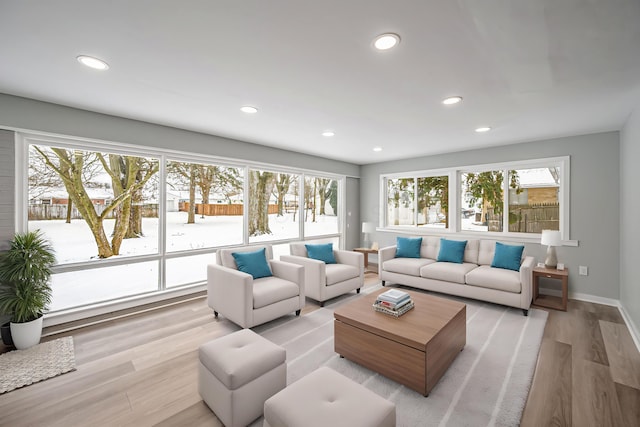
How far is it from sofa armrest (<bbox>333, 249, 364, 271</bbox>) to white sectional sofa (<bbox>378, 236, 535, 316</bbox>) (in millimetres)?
661

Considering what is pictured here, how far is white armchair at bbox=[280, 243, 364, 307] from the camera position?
3.78 metres

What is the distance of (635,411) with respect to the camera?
1896 mm

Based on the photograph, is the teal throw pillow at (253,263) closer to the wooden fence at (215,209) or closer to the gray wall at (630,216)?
the wooden fence at (215,209)

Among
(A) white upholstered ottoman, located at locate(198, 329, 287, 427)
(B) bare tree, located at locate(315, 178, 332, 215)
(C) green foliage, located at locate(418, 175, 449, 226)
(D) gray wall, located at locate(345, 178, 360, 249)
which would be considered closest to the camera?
(A) white upholstered ottoman, located at locate(198, 329, 287, 427)

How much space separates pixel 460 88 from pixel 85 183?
13.8ft

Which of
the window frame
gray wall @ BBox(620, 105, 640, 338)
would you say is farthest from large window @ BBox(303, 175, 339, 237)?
gray wall @ BBox(620, 105, 640, 338)

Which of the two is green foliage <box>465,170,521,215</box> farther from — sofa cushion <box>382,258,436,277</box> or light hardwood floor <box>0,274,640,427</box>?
light hardwood floor <box>0,274,640,427</box>

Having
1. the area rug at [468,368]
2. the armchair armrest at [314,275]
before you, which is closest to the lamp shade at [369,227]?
the armchair armrest at [314,275]

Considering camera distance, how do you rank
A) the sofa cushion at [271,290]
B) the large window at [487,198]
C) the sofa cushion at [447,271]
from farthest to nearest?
1. the large window at [487,198]
2. the sofa cushion at [447,271]
3. the sofa cushion at [271,290]

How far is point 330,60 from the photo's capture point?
209 cm

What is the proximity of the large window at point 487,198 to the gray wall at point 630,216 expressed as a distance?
0.64 metres

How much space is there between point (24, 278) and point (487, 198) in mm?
6340

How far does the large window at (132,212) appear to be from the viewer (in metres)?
3.15

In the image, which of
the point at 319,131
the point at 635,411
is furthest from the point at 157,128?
the point at 635,411
